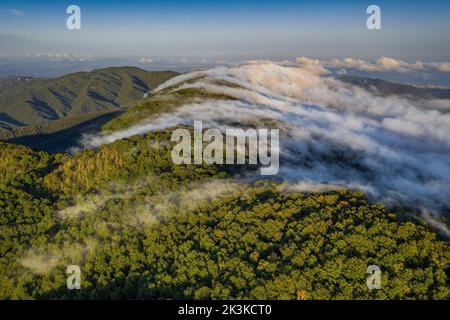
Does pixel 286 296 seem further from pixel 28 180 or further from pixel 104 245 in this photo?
pixel 28 180

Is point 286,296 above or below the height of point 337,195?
below

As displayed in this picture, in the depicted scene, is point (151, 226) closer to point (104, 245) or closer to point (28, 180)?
point (104, 245)

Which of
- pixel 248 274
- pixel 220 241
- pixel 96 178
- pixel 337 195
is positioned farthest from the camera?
pixel 96 178

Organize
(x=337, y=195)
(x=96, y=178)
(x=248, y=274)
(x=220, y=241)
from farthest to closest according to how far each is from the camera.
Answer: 1. (x=96, y=178)
2. (x=337, y=195)
3. (x=220, y=241)
4. (x=248, y=274)

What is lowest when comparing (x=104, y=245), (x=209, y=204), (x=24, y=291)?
(x=24, y=291)

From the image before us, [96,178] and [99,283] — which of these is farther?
[96,178]

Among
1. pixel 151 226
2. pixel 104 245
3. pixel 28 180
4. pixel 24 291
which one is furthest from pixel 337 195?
pixel 28 180
